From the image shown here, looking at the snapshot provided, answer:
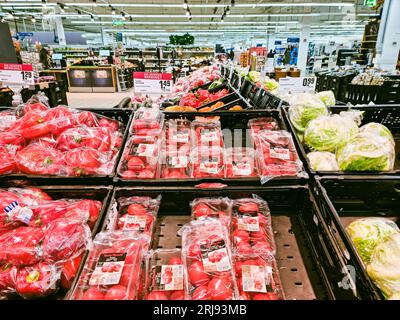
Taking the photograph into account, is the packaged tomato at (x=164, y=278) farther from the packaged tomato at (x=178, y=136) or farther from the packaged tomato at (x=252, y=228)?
the packaged tomato at (x=178, y=136)

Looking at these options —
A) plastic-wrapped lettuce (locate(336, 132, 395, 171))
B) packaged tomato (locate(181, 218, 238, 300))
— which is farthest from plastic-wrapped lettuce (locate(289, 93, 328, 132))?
packaged tomato (locate(181, 218, 238, 300))

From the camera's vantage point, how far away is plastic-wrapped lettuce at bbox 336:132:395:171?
1383 mm

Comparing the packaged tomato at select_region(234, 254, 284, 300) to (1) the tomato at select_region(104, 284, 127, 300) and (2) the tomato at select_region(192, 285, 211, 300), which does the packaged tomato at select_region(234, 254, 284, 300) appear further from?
(1) the tomato at select_region(104, 284, 127, 300)

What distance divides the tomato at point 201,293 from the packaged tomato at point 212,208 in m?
0.34

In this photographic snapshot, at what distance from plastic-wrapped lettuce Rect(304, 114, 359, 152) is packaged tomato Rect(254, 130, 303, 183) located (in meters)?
0.18

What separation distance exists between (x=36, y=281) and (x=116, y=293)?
1.01 feet

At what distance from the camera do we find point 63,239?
1.06 meters

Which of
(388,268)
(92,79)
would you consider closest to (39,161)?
(388,268)

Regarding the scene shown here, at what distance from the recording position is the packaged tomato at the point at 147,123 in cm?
167

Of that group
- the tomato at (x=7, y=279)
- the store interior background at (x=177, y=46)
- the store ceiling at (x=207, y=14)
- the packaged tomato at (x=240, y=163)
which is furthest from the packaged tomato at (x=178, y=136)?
the store ceiling at (x=207, y=14)

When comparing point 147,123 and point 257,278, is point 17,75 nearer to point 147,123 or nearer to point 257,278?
point 147,123
